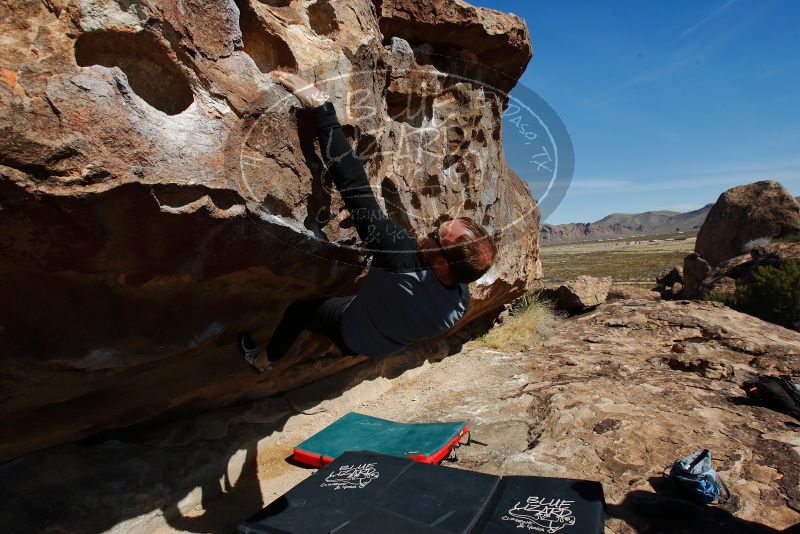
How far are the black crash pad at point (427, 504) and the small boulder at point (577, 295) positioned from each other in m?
7.23

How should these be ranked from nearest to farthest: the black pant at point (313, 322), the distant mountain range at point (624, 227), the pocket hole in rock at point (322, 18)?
the black pant at point (313, 322)
the pocket hole in rock at point (322, 18)
the distant mountain range at point (624, 227)

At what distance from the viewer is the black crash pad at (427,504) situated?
2.49 m

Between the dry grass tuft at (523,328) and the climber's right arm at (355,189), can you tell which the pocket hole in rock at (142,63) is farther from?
the dry grass tuft at (523,328)

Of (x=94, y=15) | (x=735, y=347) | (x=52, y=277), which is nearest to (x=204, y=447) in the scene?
(x=52, y=277)

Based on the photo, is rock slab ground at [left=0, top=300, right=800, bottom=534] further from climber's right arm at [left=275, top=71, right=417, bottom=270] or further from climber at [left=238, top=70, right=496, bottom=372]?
climber's right arm at [left=275, top=71, right=417, bottom=270]

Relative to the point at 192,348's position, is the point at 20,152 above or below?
above

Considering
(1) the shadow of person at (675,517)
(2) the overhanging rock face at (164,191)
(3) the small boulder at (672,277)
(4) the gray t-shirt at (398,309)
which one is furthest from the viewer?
(3) the small boulder at (672,277)

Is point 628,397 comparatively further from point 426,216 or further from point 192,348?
point 192,348

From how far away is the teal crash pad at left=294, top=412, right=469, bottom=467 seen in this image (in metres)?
3.93

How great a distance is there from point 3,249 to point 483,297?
16.6 feet

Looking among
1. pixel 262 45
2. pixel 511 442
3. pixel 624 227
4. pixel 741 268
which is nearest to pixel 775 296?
pixel 741 268

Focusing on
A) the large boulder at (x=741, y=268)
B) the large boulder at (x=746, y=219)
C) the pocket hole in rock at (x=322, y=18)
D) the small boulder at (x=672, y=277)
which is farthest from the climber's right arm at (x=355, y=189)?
the small boulder at (x=672, y=277)

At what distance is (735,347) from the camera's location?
6.97m

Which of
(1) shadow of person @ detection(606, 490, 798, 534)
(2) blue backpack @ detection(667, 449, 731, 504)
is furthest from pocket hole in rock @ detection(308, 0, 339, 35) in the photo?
(2) blue backpack @ detection(667, 449, 731, 504)
